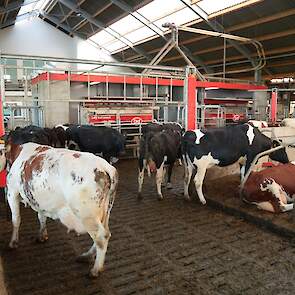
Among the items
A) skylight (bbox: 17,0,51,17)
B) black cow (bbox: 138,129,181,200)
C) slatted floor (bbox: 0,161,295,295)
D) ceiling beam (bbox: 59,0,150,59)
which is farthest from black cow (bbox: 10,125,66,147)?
skylight (bbox: 17,0,51,17)

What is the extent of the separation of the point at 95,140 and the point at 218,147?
123 inches

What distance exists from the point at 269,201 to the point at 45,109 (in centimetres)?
657

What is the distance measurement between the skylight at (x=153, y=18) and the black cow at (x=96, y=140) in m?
7.10

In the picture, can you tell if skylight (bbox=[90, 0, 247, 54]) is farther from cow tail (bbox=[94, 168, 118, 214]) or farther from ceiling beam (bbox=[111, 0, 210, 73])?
cow tail (bbox=[94, 168, 118, 214])

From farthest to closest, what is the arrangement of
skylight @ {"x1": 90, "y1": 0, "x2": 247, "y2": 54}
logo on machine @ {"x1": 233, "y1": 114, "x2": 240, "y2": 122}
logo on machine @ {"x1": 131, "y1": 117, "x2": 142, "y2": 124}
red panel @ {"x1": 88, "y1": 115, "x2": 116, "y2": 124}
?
skylight @ {"x1": 90, "y1": 0, "x2": 247, "y2": 54} < logo on machine @ {"x1": 233, "y1": 114, "x2": 240, "y2": 122} < logo on machine @ {"x1": 131, "y1": 117, "x2": 142, "y2": 124} < red panel @ {"x1": 88, "y1": 115, "x2": 116, "y2": 124}

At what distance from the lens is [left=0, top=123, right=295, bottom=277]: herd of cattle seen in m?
2.46

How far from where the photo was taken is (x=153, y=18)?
14.0 meters

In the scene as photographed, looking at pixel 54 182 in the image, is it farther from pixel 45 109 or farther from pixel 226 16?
pixel 226 16

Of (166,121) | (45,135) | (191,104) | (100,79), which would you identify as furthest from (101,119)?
(191,104)

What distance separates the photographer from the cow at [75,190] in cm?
242

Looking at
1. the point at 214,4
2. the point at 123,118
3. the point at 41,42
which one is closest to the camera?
the point at 123,118

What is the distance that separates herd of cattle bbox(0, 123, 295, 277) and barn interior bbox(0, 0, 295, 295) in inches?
10.9

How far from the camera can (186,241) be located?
3.32 m

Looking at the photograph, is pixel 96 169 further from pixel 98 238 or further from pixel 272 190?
pixel 272 190
